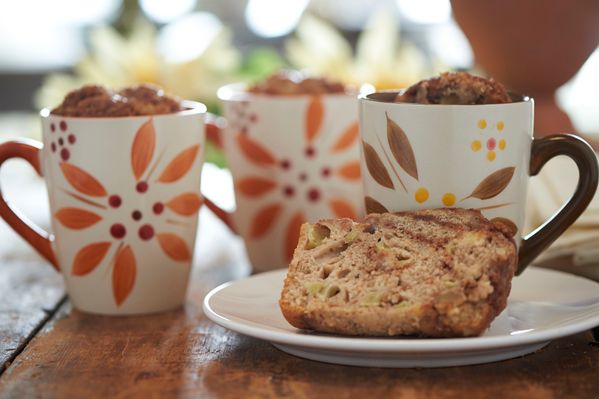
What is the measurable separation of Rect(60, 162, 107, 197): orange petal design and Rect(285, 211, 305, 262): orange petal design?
35 cm

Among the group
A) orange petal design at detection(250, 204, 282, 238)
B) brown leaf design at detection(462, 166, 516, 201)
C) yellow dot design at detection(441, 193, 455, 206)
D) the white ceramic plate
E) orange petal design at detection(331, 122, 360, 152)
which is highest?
brown leaf design at detection(462, 166, 516, 201)

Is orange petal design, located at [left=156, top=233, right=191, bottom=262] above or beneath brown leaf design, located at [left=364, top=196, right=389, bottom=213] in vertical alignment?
beneath

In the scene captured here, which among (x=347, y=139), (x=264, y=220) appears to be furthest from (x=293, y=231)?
(x=347, y=139)

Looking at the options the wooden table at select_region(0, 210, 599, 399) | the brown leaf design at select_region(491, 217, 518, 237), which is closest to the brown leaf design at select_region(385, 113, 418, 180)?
the brown leaf design at select_region(491, 217, 518, 237)

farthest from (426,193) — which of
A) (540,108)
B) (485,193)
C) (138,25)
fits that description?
(138,25)

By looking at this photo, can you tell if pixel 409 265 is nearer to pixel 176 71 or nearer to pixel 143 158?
pixel 143 158

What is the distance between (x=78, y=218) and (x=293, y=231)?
0.37 m

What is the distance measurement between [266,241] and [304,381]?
58cm

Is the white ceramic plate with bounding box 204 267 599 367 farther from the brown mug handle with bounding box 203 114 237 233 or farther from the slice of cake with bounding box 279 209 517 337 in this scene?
the brown mug handle with bounding box 203 114 237 233

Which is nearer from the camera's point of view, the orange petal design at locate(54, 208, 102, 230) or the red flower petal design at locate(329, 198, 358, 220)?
the orange petal design at locate(54, 208, 102, 230)

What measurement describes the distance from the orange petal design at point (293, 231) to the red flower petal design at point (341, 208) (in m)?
0.05

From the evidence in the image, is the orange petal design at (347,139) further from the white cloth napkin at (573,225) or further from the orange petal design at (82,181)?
the orange petal design at (82,181)

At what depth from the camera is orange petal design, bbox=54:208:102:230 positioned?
3.78 feet

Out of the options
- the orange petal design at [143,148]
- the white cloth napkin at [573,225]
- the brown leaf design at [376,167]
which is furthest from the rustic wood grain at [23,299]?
the white cloth napkin at [573,225]
